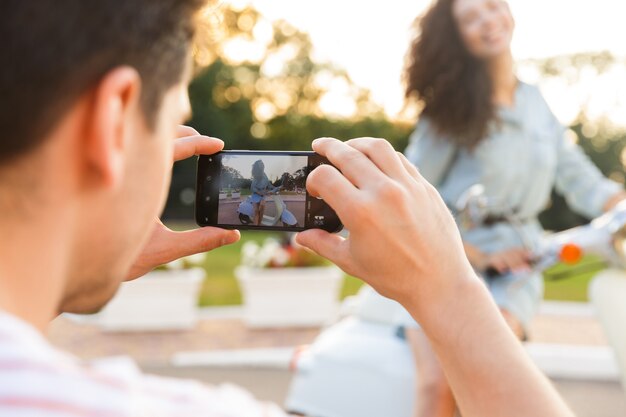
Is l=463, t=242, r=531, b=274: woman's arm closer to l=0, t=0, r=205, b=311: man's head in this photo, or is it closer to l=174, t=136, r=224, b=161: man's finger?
l=174, t=136, r=224, b=161: man's finger

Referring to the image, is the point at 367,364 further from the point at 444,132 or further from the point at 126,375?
the point at 126,375

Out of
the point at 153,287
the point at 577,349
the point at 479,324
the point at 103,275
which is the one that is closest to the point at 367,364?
the point at 479,324

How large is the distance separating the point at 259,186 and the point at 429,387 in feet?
2.65

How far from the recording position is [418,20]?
2.76 m

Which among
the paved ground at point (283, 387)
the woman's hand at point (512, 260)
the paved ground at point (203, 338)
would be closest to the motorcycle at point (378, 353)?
the woman's hand at point (512, 260)

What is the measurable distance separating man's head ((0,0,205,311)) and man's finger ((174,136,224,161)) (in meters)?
0.57

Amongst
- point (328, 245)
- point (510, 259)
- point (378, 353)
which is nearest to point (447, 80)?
point (510, 259)

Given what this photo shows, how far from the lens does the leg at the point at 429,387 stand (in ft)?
5.87

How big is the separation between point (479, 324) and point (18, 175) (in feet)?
1.70

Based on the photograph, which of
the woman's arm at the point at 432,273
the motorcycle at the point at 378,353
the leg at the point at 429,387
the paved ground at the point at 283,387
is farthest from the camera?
the paved ground at the point at 283,387

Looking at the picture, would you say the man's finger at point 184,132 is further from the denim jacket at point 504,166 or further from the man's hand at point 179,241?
the denim jacket at point 504,166

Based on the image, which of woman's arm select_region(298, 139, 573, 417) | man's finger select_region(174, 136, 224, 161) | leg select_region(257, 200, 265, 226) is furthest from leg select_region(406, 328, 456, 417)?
woman's arm select_region(298, 139, 573, 417)

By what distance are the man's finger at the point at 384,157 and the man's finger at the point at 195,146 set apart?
424 millimetres

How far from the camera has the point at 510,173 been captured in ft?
7.45
